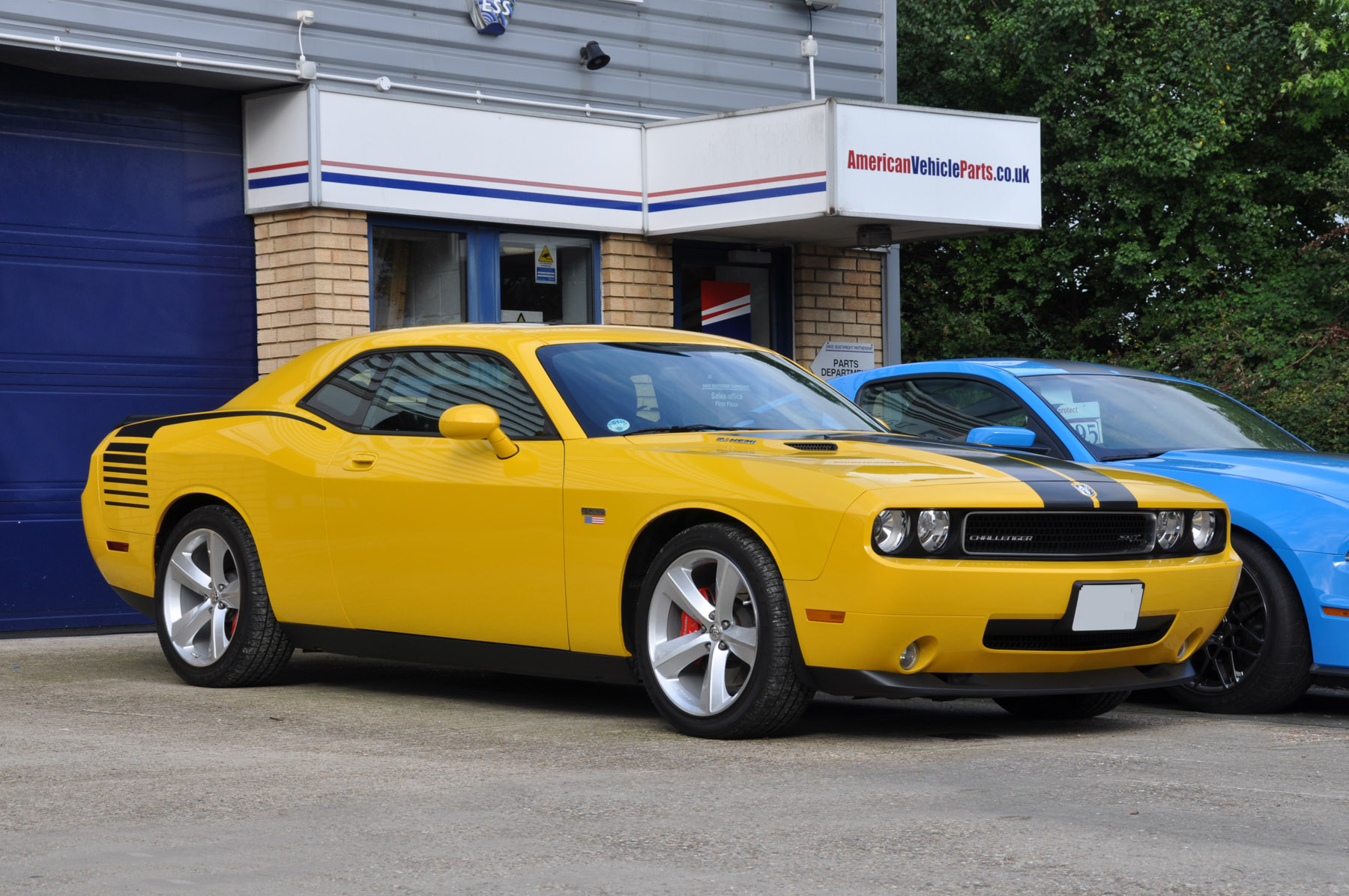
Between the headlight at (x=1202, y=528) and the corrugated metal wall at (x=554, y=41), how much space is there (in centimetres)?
710

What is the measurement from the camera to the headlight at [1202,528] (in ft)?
21.0

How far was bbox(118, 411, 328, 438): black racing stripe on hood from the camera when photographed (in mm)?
7660

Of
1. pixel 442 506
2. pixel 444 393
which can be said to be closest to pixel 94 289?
pixel 444 393

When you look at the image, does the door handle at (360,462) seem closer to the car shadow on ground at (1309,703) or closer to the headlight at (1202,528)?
the headlight at (1202,528)

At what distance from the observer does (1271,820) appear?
4617 millimetres

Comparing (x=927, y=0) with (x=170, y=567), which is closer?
(x=170, y=567)

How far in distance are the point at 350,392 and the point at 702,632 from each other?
2225 millimetres

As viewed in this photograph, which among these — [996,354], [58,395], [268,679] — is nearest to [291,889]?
[268,679]

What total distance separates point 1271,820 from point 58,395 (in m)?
8.26

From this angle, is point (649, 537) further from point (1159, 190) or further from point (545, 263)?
point (1159, 190)

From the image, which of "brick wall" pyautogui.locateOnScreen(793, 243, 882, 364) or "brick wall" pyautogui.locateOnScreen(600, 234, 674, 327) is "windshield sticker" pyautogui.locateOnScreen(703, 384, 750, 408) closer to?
"brick wall" pyautogui.locateOnScreen(600, 234, 674, 327)

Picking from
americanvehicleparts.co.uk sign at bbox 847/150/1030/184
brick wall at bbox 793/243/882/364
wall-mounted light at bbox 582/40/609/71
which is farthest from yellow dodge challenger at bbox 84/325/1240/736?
brick wall at bbox 793/243/882/364

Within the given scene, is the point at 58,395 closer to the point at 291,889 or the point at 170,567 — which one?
the point at 170,567

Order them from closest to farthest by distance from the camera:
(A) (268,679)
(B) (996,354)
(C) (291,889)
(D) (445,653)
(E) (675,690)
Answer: (C) (291,889) → (E) (675,690) → (D) (445,653) → (A) (268,679) → (B) (996,354)
